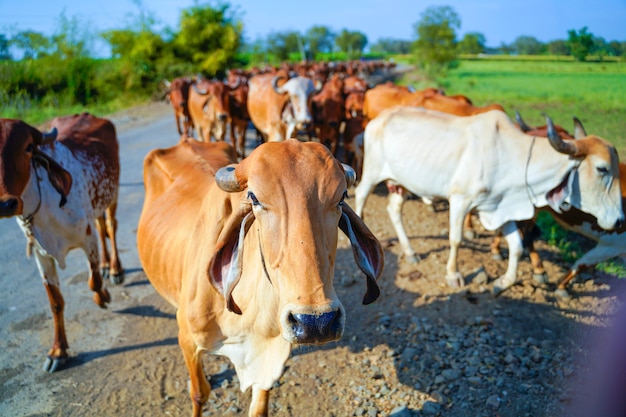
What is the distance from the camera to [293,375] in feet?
12.7

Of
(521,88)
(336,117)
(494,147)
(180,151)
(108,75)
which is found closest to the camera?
(180,151)

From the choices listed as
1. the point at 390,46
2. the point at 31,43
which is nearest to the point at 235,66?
the point at 31,43

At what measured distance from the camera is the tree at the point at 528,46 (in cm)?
1014

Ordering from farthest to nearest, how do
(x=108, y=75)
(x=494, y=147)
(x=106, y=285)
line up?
(x=108, y=75), (x=106, y=285), (x=494, y=147)

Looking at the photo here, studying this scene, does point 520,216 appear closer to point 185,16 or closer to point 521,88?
point 521,88

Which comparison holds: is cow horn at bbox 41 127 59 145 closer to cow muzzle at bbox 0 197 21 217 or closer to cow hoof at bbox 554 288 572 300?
cow muzzle at bbox 0 197 21 217

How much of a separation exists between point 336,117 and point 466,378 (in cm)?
740

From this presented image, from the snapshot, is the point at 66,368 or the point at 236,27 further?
the point at 236,27

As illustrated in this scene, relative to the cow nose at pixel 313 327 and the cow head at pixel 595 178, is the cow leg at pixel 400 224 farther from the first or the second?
the cow nose at pixel 313 327

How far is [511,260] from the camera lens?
5.04m

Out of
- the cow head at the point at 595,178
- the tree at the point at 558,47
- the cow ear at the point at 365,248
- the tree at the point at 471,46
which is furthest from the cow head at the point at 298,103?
the tree at the point at 471,46

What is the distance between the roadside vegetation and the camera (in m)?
7.47

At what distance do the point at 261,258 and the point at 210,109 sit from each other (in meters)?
9.90

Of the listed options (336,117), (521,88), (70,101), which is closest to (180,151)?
(336,117)
